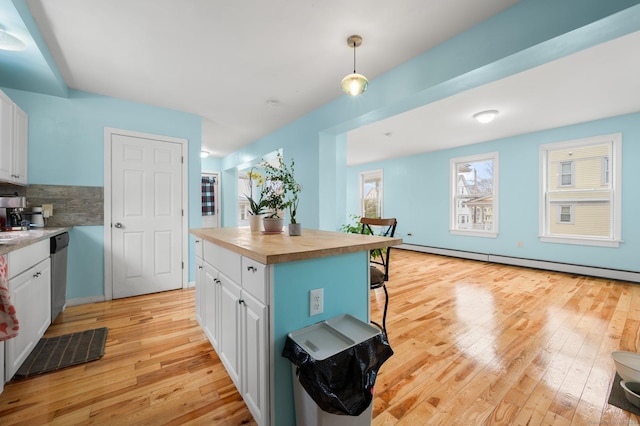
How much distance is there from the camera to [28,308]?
6.29 ft

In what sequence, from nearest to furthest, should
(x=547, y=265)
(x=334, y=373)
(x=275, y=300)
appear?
(x=334, y=373)
(x=275, y=300)
(x=547, y=265)

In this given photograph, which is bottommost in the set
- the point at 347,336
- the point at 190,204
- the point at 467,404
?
the point at 467,404

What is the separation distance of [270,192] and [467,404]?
183 centimetres

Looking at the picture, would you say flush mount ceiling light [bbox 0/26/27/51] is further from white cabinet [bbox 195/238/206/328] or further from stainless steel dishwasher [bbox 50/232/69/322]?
white cabinet [bbox 195/238/206/328]

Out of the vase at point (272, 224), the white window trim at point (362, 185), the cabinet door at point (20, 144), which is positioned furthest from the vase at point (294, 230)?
the white window trim at point (362, 185)

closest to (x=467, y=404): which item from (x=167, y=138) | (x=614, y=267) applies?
(x=167, y=138)

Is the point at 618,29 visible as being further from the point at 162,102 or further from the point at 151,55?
the point at 162,102

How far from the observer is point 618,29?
167 cm

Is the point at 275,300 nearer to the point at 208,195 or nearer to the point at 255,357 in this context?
the point at 255,357

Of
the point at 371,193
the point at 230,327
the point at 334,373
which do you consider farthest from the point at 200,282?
the point at 371,193

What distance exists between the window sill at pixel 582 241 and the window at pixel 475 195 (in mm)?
827

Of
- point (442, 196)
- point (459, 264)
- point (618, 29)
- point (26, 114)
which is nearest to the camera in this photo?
point (618, 29)

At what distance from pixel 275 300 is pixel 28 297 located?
1.98 m

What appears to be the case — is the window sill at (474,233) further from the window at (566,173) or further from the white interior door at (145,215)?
the white interior door at (145,215)
